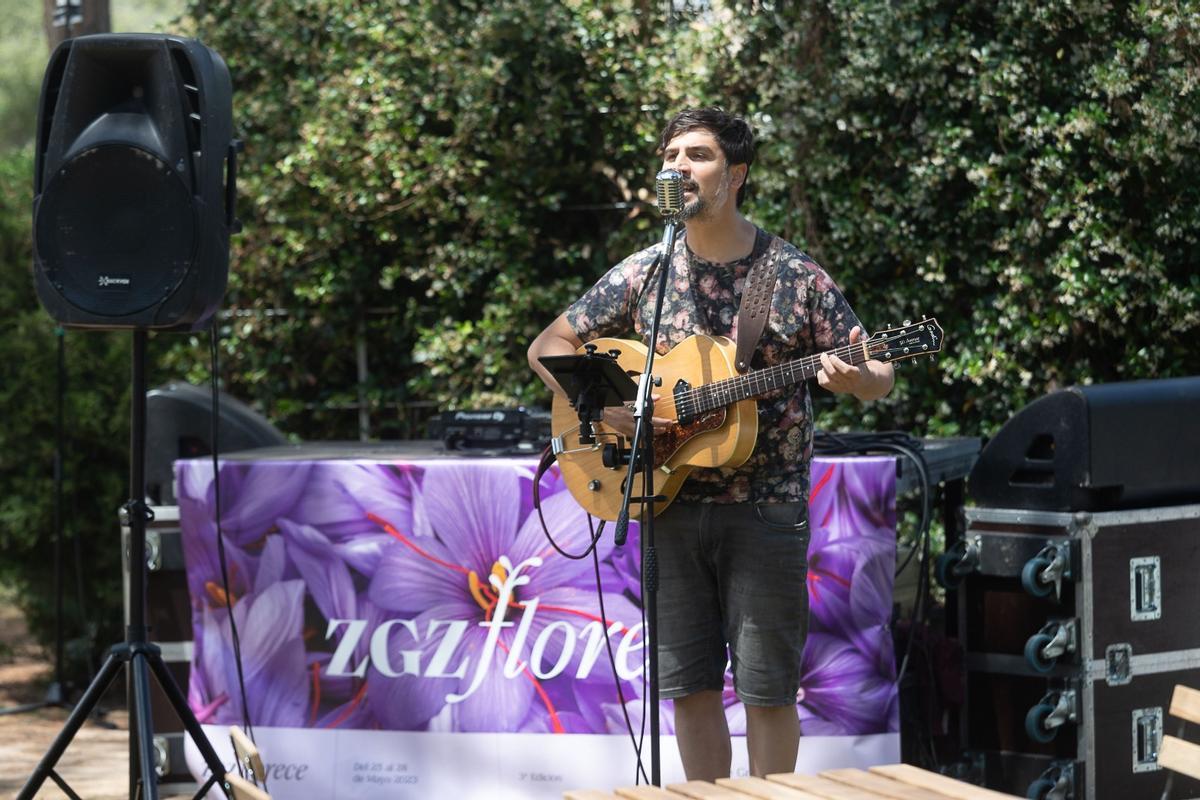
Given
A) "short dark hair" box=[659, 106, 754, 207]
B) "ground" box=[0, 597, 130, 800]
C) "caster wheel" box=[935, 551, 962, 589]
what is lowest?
"ground" box=[0, 597, 130, 800]

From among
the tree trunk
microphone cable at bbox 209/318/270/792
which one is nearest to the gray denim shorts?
microphone cable at bbox 209/318/270/792

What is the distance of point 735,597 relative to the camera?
3.33 meters

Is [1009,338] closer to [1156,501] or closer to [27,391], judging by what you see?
[1156,501]

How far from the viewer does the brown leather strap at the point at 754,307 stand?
3.27 metres

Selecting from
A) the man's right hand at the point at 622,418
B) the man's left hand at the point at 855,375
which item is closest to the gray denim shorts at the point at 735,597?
the man's right hand at the point at 622,418

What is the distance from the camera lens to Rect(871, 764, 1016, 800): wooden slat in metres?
2.32

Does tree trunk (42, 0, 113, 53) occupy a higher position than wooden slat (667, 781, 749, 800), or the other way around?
tree trunk (42, 0, 113, 53)

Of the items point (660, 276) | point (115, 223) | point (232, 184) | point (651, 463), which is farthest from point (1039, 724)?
point (115, 223)

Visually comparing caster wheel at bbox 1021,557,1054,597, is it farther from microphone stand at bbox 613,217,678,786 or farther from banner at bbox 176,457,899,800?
microphone stand at bbox 613,217,678,786

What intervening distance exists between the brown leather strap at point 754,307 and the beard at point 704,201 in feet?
0.57

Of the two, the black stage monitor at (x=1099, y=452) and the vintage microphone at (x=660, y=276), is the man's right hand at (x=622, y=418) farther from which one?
the black stage monitor at (x=1099, y=452)

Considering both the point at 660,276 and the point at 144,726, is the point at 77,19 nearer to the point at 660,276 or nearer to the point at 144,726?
the point at 144,726

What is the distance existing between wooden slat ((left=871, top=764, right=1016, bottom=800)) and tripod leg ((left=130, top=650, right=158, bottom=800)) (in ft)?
5.53

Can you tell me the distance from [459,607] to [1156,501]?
208 cm
